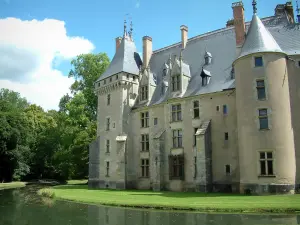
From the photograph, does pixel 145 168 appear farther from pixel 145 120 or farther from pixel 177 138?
pixel 177 138

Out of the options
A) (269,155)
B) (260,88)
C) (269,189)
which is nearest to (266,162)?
(269,155)

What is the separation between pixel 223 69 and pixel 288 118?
309 inches

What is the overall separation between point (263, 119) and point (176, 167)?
940 centimetres

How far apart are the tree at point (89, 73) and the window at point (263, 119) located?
28.8 m

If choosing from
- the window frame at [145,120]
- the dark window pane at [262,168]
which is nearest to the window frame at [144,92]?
the window frame at [145,120]

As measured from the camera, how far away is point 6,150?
148 ft

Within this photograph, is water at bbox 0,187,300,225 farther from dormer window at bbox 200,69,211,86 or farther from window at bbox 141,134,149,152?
dormer window at bbox 200,69,211,86

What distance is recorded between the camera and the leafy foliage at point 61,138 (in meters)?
44.0

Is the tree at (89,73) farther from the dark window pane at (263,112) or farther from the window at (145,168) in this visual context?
the dark window pane at (263,112)

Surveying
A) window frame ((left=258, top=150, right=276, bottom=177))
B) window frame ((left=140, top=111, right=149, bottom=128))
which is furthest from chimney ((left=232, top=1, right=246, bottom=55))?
window frame ((left=140, top=111, right=149, bottom=128))

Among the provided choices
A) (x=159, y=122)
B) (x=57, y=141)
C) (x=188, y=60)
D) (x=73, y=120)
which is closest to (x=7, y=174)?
(x=57, y=141)

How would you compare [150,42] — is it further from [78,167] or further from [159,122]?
[78,167]

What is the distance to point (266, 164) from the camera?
71.9ft

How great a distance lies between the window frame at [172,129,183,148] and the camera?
28781 mm
